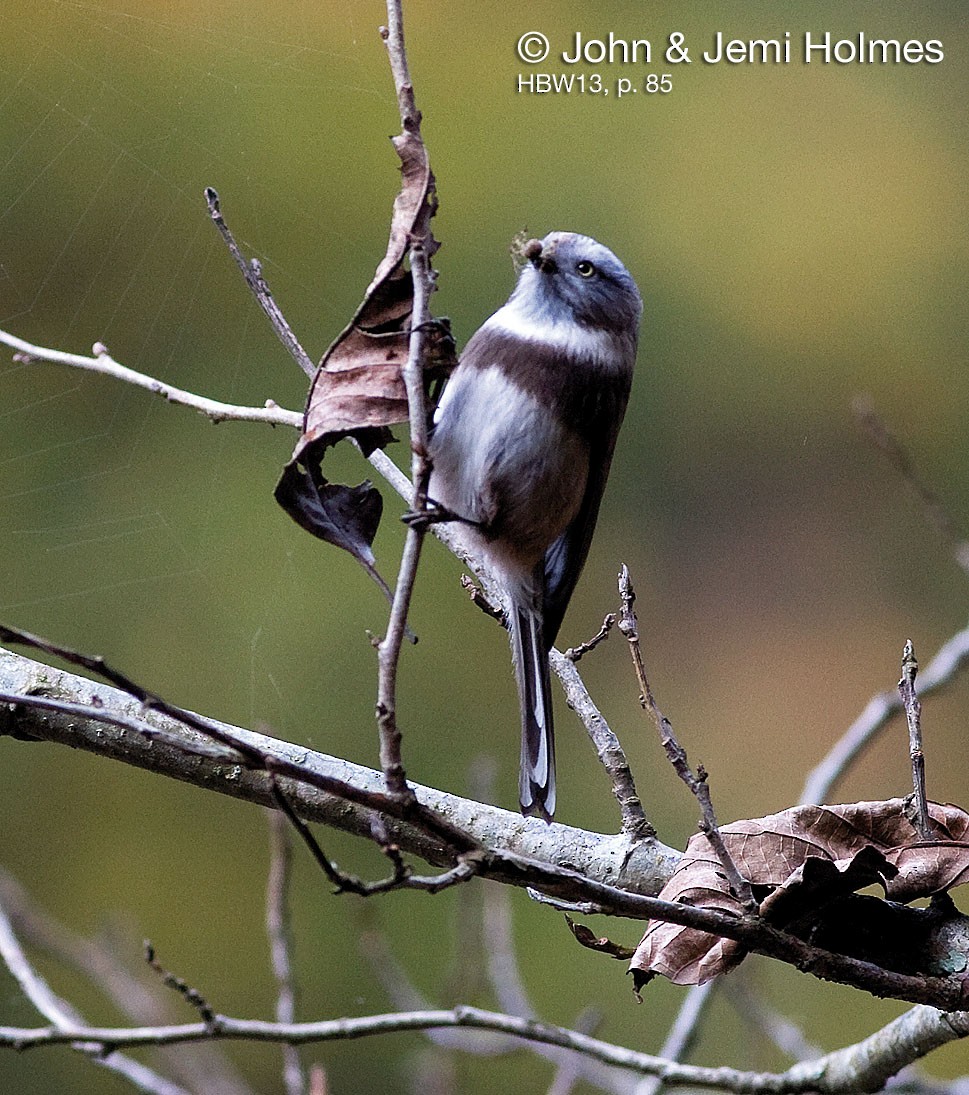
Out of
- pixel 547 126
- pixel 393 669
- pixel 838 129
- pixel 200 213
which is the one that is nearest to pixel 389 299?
pixel 393 669

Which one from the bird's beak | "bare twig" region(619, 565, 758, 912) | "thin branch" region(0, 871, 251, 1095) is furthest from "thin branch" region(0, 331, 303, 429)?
"thin branch" region(0, 871, 251, 1095)

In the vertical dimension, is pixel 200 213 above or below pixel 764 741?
above

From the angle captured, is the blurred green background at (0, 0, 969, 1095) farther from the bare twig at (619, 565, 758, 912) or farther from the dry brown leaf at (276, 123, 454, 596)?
the bare twig at (619, 565, 758, 912)

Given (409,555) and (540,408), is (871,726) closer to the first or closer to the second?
(540,408)

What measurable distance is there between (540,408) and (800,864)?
1.69 feet

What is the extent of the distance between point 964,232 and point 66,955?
1.98 metres

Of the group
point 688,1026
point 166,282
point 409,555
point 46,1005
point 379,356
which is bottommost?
point 688,1026

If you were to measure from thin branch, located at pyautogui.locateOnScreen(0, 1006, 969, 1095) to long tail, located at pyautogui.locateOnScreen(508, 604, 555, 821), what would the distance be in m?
0.24

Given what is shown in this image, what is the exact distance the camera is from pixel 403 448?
2.12 metres

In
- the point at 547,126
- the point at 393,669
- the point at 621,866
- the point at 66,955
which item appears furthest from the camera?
the point at 547,126

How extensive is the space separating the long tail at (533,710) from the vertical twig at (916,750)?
43cm

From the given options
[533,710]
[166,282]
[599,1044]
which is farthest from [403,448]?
[599,1044]

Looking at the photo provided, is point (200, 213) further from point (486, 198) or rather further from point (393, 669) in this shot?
point (393, 669)

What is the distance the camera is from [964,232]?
90.1 inches
